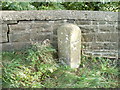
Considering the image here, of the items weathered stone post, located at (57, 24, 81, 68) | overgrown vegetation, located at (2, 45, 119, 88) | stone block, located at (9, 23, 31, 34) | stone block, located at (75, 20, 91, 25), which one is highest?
stone block, located at (75, 20, 91, 25)

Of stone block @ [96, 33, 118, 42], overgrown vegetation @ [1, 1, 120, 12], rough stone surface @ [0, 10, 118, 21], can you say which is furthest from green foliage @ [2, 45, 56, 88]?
overgrown vegetation @ [1, 1, 120, 12]

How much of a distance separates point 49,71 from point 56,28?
2.88 feet

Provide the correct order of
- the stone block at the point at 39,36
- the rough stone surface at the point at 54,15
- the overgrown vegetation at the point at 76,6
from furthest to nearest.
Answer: the overgrown vegetation at the point at 76,6 → the stone block at the point at 39,36 → the rough stone surface at the point at 54,15

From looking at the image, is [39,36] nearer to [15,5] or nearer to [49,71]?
[49,71]

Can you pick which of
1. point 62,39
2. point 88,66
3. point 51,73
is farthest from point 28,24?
point 88,66

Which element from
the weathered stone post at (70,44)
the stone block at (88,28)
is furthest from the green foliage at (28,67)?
the stone block at (88,28)

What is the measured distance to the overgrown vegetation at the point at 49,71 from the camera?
3.06m

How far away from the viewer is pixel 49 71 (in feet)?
11.0

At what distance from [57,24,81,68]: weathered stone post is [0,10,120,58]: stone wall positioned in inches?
11.5

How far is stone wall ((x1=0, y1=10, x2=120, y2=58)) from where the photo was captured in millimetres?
3699

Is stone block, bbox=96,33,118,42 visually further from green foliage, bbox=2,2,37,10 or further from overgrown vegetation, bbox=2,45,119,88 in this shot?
green foliage, bbox=2,2,37,10

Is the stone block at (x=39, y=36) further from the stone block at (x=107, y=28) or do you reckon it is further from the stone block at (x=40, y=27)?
the stone block at (x=107, y=28)

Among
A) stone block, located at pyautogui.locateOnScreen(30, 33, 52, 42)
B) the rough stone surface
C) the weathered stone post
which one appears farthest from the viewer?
stone block, located at pyautogui.locateOnScreen(30, 33, 52, 42)

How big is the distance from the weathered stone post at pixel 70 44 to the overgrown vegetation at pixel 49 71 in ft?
0.42
